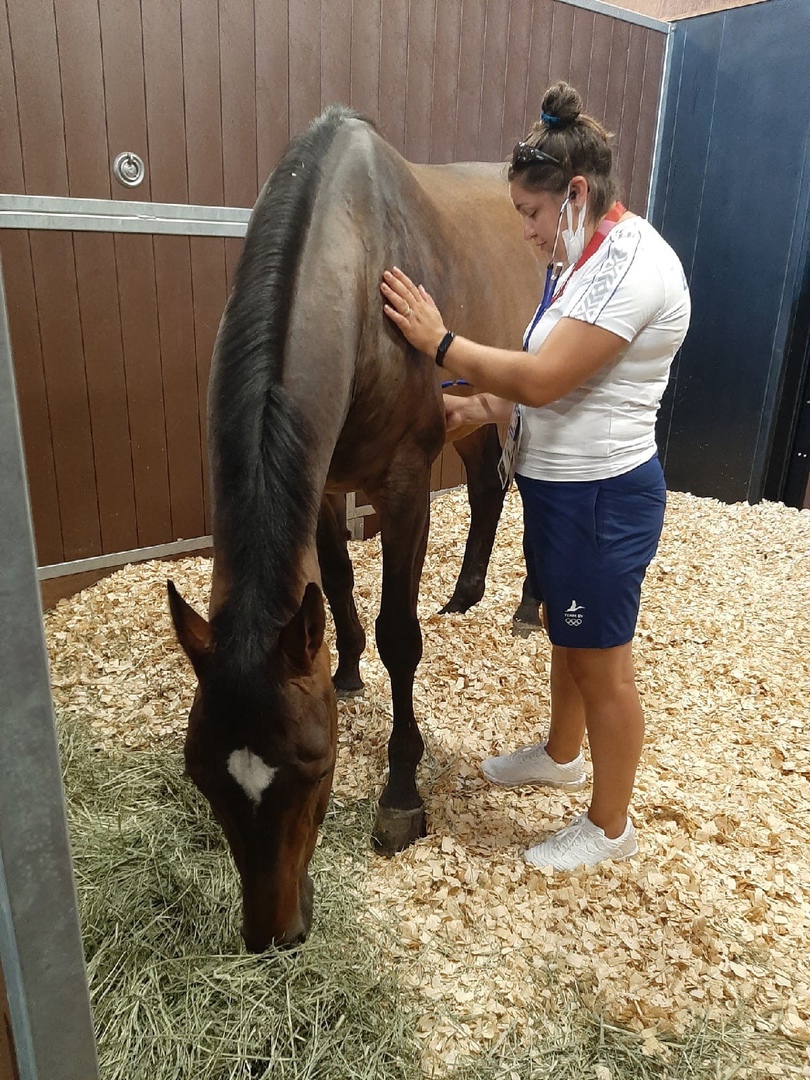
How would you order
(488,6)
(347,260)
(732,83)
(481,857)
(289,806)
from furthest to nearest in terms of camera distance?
(732,83) < (488,6) < (481,857) < (347,260) < (289,806)

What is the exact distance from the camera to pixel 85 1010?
35.4 inches

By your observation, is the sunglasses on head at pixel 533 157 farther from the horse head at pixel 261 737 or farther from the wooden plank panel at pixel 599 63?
the wooden plank panel at pixel 599 63

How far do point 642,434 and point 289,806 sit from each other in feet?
3.08

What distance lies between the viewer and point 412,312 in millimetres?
1565

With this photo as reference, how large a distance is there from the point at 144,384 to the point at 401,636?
1.87 m

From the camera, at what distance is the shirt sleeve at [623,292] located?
1252mm

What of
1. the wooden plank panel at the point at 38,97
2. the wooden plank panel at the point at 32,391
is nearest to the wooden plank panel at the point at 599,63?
the wooden plank panel at the point at 38,97

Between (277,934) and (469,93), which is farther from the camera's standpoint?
(469,93)

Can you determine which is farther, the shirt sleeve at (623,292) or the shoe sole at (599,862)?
the shoe sole at (599,862)

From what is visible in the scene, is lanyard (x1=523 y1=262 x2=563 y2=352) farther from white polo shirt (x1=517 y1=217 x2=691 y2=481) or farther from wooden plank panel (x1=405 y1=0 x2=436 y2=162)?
wooden plank panel (x1=405 y1=0 x2=436 y2=162)

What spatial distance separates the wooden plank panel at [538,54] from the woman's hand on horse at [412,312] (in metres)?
2.62

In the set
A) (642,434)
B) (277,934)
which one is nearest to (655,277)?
(642,434)

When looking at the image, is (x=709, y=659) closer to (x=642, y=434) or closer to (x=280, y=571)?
(x=642, y=434)

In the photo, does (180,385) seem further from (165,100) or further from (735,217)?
(735,217)
